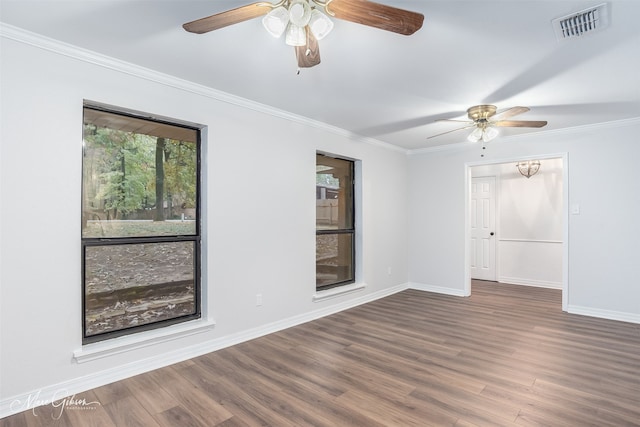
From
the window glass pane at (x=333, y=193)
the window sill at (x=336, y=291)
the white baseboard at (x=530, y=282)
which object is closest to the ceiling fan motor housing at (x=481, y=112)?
the window glass pane at (x=333, y=193)

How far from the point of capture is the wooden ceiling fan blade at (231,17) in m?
1.63

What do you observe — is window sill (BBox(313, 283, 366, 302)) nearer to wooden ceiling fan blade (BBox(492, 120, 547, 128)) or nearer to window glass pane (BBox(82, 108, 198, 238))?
window glass pane (BBox(82, 108, 198, 238))

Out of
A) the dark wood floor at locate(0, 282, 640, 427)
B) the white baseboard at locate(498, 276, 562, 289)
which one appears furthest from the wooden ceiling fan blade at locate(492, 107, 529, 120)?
the white baseboard at locate(498, 276, 562, 289)

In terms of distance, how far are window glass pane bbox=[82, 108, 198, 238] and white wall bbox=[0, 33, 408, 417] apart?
0.16 meters

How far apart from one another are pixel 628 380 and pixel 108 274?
4044 mm

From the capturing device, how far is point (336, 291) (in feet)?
14.6

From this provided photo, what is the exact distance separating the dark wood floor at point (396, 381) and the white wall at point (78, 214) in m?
0.20

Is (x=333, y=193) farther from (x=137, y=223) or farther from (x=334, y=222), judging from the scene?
(x=137, y=223)

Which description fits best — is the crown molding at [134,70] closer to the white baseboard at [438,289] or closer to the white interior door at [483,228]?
the white baseboard at [438,289]

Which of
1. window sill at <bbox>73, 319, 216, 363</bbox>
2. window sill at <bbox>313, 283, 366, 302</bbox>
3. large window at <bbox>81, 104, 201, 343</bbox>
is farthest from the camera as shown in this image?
window sill at <bbox>313, 283, 366, 302</bbox>

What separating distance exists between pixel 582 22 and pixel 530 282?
5246 millimetres

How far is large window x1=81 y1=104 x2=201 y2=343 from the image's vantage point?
2.60m

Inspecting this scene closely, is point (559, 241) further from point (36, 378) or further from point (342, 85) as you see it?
point (36, 378)

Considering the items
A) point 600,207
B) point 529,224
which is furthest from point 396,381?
point 529,224
